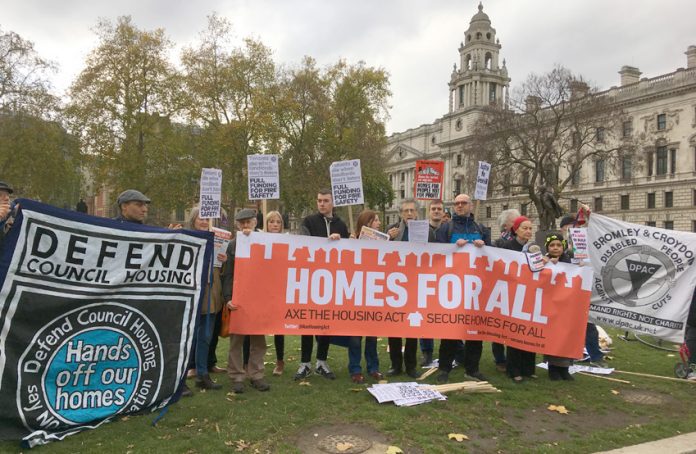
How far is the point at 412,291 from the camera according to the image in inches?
247

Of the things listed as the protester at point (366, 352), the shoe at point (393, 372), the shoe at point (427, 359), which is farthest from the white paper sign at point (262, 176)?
the shoe at point (427, 359)

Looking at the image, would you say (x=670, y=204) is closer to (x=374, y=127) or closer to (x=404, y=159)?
(x=374, y=127)

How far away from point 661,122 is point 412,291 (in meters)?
69.0

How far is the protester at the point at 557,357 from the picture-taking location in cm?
651

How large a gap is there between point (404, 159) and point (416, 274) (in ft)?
357

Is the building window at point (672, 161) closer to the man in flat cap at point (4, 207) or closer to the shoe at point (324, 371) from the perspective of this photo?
the shoe at point (324, 371)

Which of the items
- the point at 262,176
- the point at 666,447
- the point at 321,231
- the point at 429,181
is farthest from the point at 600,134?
the point at 666,447

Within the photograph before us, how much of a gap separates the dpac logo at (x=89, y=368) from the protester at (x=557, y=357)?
4671 millimetres

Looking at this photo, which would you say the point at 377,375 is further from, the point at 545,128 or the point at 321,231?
the point at 545,128

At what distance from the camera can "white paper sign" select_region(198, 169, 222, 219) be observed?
20.8ft

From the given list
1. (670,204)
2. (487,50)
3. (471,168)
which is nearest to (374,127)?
(471,168)

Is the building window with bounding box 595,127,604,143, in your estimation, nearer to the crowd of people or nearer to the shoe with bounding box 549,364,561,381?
the crowd of people

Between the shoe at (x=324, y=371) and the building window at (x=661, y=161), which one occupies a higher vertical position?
the building window at (x=661, y=161)

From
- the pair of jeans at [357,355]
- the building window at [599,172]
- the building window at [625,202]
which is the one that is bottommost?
the pair of jeans at [357,355]
